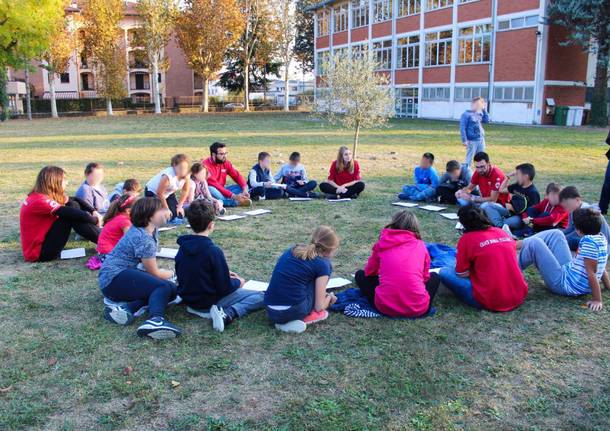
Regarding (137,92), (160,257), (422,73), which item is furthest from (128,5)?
(160,257)

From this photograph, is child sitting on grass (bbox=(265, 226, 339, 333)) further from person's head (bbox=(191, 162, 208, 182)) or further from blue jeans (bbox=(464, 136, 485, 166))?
blue jeans (bbox=(464, 136, 485, 166))

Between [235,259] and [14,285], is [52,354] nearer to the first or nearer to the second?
[14,285]

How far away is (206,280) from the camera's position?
16.0ft

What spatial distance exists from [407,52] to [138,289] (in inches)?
1690

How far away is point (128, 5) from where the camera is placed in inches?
2475

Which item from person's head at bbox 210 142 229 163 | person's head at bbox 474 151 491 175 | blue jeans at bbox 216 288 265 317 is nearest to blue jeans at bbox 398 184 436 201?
person's head at bbox 474 151 491 175

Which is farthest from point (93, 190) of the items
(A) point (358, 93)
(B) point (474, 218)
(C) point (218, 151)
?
(A) point (358, 93)

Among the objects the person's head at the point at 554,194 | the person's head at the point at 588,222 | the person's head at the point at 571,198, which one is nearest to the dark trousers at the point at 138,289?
the person's head at the point at 588,222

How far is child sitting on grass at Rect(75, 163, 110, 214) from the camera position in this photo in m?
7.72

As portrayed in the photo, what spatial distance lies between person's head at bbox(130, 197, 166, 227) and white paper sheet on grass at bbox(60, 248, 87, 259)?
240 cm

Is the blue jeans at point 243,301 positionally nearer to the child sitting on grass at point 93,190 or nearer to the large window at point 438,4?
the child sitting on grass at point 93,190

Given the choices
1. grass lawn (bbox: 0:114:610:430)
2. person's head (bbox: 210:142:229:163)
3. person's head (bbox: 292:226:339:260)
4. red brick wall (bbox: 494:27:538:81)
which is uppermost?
red brick wall (bbox: 494:27:538:81)

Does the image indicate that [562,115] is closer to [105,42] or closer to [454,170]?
[454,170]

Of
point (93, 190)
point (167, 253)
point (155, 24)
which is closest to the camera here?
point (167, 253)
